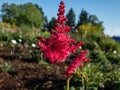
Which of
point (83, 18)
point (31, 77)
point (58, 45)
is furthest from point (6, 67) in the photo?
point (83, 18)

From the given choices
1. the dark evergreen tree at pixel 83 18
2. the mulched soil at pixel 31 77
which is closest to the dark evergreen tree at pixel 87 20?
the dark evergreen tree at pixel 83 18

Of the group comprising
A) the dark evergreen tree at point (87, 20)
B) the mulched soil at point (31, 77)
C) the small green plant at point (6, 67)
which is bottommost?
the mulched soil at point (31, 77)

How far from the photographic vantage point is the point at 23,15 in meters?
82.2

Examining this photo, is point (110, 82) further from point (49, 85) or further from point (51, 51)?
point (51, 51)

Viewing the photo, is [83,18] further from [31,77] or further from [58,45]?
[58,45]

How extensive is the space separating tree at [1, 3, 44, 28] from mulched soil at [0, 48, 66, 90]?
66492 millimetres

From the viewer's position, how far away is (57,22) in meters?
4.56

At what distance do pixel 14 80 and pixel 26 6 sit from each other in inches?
3105

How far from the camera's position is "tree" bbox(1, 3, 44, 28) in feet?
259

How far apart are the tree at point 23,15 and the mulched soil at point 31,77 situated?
66492 millimetres

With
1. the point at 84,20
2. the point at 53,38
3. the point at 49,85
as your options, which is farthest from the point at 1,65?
the point at 84,20

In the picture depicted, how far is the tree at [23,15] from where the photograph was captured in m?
78.9

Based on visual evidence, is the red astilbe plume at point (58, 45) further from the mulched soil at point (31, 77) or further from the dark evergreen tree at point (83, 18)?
the dark evergreen tree at point (83, 18)

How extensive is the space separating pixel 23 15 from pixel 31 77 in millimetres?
73565
